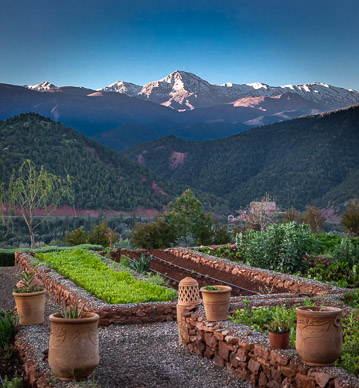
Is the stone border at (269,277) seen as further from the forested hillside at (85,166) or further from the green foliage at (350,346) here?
the forested hillside at (85,166)

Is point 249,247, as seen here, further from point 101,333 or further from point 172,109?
point 172,109

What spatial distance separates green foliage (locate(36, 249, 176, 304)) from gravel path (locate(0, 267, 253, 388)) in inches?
32.1

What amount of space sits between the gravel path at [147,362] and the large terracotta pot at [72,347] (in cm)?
12

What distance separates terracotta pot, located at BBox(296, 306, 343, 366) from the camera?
4438mm

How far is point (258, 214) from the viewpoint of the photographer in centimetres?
2533

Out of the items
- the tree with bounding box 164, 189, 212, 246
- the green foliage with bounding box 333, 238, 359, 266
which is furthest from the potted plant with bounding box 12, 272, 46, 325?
the tree with bounding box 164, 189, 212, 246

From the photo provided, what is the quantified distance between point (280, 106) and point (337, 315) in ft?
292

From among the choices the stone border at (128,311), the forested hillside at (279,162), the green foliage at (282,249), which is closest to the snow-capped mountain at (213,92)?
the forested hillside at (279,162)

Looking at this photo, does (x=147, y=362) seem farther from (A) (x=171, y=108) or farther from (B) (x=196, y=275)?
(A) (x=171, y=108)

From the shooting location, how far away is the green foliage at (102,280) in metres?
8.24

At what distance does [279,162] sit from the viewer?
48.7 m

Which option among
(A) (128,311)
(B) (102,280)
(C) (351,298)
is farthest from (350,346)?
(B) (102,280)

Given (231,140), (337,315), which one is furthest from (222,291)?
(231,140)

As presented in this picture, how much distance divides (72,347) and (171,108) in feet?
303
